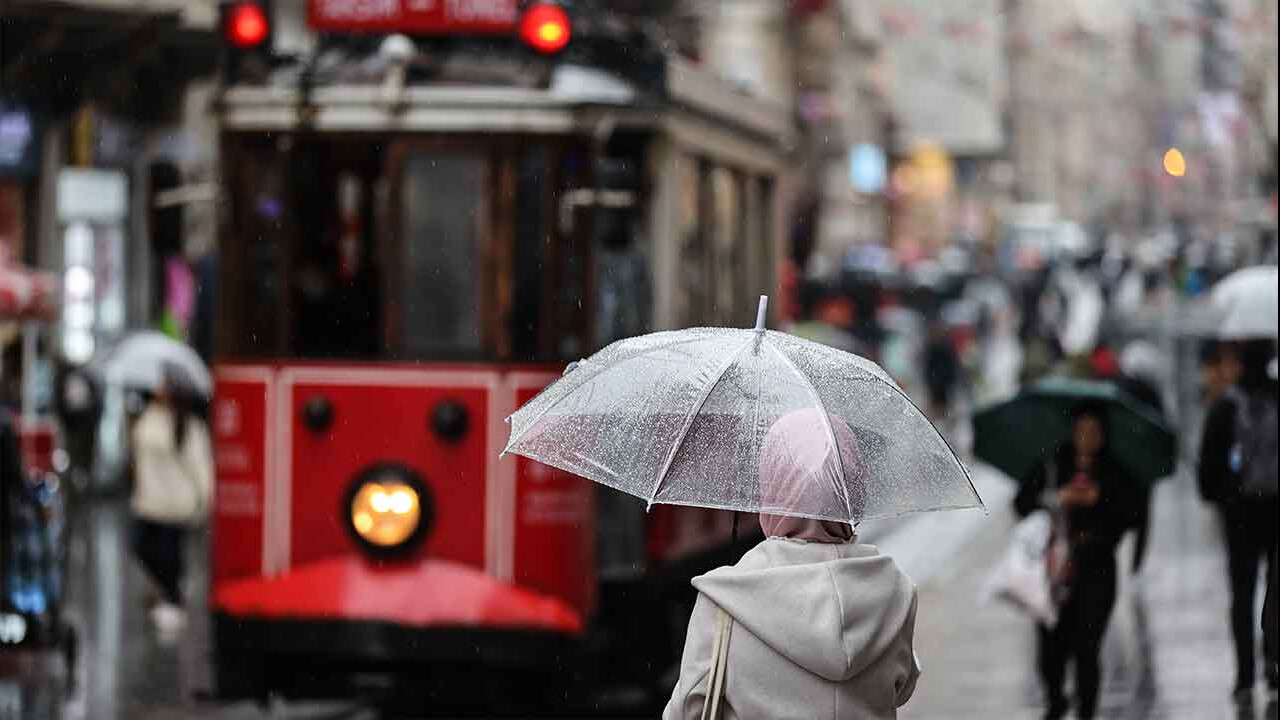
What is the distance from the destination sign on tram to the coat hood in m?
6.57

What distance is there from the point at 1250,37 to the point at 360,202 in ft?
68.3

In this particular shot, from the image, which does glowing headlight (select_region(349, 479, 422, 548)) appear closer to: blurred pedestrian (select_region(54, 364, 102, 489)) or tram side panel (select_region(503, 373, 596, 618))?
tram side panel (select_region(503, 373, 596, 618))

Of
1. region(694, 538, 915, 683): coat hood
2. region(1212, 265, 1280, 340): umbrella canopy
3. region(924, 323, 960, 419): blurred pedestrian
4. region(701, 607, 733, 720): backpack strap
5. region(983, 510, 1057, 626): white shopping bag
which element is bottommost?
region(924, 323, 960, 419): blurred pedestrian

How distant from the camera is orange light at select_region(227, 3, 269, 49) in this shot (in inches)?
432

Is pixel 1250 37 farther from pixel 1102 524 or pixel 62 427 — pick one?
pixel 1102 524

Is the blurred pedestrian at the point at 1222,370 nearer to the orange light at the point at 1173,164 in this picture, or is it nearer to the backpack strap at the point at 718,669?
the orange light at the point at 1173,164

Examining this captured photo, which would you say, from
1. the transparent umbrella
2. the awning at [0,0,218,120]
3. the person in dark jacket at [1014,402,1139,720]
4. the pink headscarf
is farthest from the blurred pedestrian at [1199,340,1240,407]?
the awning at [0,0,218,120]

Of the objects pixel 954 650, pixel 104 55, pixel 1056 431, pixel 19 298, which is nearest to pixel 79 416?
pixel 104 55

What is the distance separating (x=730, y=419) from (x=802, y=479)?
2.46 ft

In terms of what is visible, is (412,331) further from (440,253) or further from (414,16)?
(414,16)

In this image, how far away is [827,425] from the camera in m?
4.91

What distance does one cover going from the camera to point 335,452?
35.5 ft

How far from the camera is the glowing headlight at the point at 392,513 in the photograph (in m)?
10.7

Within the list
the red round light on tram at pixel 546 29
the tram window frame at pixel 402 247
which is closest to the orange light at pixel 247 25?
the tram window frame at pixel 402 247
